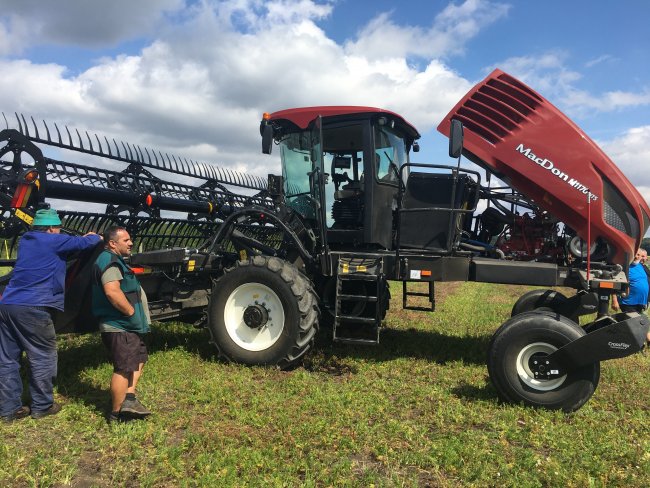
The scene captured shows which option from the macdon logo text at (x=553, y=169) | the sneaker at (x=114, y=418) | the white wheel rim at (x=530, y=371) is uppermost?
the macdon logo text at (x=553, y=169)

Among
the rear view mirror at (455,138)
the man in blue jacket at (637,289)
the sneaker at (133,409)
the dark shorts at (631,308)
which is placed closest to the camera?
the sneaker at (133,409)

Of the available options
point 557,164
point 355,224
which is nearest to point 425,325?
point 355,224

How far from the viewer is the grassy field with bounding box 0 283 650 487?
3.03 metres

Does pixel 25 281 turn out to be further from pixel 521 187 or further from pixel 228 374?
pixel 521 187

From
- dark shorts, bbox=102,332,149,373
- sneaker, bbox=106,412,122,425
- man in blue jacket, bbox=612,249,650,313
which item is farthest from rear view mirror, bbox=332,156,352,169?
man in blue jacket, bbox=612,249,650,313

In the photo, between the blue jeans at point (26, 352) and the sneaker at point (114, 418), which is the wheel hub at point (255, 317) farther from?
the blue jeans at point (26, 352)

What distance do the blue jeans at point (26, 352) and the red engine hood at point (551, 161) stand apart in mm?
4225

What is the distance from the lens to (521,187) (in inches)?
205

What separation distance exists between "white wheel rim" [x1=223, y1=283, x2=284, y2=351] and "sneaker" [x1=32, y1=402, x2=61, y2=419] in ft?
5.60

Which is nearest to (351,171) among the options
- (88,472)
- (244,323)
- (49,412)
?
(244,323)

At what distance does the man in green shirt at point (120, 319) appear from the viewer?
3727mm

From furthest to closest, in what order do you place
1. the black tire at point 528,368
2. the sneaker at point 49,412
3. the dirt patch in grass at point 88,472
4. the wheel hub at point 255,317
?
1. the wheel hub at point 255,317
2. the black tire at point 528,368
3. the sneaker at point 49,412
4. the dirt patch in grass at point 88,472

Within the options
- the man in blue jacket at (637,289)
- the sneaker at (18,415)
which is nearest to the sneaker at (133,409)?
the sneaker at (18,415)

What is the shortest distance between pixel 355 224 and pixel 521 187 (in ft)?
5.71
